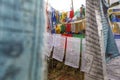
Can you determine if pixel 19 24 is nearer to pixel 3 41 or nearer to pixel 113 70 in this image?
pixel 3 41

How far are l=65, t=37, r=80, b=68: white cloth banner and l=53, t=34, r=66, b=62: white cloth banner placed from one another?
314mm

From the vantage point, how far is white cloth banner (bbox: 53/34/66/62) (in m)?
5.07

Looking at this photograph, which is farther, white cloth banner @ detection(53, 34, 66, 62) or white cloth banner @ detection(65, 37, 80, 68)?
white cloth banner @ detection(53, 34, 66, 62)

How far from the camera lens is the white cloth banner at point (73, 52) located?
4324mm

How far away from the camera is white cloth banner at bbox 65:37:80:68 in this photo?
432 centimetres

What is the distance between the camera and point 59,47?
5297mm

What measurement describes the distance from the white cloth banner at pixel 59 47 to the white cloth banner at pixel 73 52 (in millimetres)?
314

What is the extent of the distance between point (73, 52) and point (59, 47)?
2.89 ft

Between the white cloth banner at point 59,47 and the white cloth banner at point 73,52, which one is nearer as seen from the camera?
the white cloth banner at point 73,52

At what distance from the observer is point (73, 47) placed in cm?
445

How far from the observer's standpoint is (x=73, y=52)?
4.47 meters

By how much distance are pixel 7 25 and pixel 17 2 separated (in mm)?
48

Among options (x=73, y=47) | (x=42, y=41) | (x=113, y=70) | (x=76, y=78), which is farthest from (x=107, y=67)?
(x=76, y=78)

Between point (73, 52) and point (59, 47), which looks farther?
point (59, 47)
